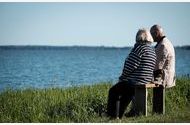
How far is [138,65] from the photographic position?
8.59m

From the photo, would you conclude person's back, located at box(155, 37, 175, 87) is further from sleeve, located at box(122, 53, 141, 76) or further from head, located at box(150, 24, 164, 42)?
sleeve, located at box(122, 53, 141, 76)

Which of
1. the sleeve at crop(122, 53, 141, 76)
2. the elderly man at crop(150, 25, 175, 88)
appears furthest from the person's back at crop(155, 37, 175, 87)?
the sleeve at crop(122, 53, 141, 76)

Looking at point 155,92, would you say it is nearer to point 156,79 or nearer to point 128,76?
point 156,79

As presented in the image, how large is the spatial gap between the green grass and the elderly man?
2.37 feet

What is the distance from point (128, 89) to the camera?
872 centimetres

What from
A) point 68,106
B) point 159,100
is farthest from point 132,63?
point 68,106

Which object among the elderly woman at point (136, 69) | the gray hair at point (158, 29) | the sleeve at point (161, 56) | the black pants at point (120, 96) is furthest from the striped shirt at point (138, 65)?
the gray hair at point (158, 29)

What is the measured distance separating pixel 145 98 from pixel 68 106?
2.31m

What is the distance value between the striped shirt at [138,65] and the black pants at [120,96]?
14 centimetres

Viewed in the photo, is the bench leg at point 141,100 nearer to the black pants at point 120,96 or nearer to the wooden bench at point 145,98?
the wooden bench at point 145,98

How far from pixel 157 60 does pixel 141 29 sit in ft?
2.66

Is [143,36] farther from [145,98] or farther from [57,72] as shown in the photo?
[57,72]

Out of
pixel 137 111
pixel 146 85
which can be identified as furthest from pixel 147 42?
pixel 137 111

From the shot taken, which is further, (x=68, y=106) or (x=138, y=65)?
(x=68, y=106)
